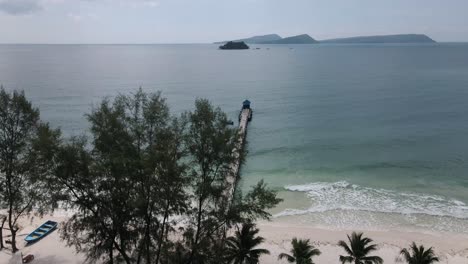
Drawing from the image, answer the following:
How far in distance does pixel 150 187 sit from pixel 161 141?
2.13m

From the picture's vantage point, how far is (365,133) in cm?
5500

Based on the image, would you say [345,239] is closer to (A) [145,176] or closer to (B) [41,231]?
(A) [145,176]

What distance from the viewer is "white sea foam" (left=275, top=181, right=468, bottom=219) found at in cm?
3281

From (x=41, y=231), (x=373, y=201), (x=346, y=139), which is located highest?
(x=346, y=139)

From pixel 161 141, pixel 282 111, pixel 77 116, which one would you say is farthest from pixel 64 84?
pixel 161 141

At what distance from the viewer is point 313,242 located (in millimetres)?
27500

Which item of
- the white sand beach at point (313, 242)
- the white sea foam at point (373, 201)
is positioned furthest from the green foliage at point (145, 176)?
the white sea foam at point (373, 201)

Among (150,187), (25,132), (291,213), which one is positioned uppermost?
(25,132)

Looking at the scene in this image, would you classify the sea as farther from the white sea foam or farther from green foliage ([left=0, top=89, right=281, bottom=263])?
green foliage ([left=0, top=89, right=281, bottom=263])

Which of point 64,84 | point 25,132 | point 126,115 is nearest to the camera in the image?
point 126,115

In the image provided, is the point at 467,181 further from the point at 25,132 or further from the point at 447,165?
the point at 25,132

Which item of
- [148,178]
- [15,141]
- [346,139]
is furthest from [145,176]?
[346,139]

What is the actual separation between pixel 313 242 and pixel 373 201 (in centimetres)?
1039

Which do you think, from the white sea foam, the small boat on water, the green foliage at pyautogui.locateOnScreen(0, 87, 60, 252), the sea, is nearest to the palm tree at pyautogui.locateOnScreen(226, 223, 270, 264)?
the green foliage at pyautogui.locateOnScreen(0, 87, 60, 252)
